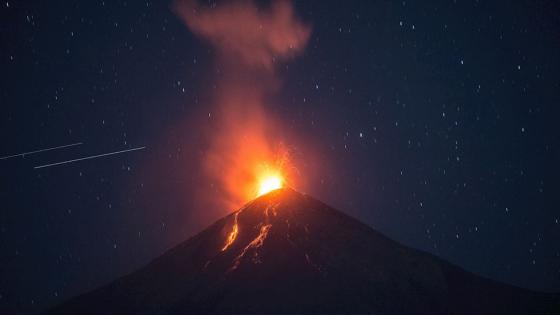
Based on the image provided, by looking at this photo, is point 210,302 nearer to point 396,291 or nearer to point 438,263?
point 396,291

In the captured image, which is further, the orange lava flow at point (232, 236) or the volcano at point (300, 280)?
the orange lava flow at point (232, 236)

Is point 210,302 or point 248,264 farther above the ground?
point 248,264

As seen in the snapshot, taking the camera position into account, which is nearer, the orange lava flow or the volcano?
the volcano

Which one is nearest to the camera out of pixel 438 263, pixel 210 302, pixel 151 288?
pixel 210 302

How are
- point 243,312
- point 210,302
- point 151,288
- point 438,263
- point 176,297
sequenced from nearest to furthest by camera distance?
point 243,312 → point 210,302 → point 176,297 → point 151,288 → point 438,263

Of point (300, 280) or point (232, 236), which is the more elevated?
point (232, 236)

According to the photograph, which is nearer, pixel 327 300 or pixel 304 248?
pixel 327 300

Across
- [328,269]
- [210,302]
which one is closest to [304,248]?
[328,269]

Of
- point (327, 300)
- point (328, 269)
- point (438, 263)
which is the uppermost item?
point (438, 263)
